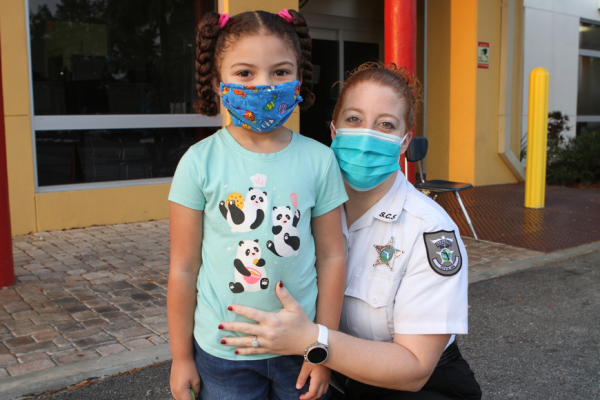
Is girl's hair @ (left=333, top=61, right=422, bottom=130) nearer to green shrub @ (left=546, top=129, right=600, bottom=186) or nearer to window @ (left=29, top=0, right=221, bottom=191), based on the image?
window @ (left=29, top=0, right=221, bottom=191)

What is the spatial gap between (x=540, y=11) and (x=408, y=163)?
7911mm

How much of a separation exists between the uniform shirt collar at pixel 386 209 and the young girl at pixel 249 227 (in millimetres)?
146

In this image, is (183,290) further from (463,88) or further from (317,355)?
(463,88)

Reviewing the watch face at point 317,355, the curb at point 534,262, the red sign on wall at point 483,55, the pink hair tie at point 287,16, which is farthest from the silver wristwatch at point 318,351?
the red sign on wall at point 483,55

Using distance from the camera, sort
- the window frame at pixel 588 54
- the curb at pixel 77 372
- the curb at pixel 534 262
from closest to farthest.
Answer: the curb at pixel 77 372 → the curb at pixel 534 262 → the window frame at pixel 588 54

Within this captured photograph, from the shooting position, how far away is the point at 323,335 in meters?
1.48

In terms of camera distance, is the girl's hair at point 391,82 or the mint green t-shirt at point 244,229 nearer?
the mint green t-shirt at point 244,229

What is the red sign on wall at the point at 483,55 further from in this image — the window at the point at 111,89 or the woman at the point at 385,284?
the woman at the point at 385,284

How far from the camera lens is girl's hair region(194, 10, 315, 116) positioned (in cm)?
158

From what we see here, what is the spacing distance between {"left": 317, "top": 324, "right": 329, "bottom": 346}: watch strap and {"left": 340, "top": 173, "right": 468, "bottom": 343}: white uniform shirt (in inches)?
9.3

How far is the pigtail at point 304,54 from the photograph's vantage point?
1.69m

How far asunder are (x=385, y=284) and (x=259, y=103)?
2.20 feet

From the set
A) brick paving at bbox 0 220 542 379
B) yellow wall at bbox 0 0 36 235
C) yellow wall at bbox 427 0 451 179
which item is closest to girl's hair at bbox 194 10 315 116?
brick paving at bbox 0 220 542 379

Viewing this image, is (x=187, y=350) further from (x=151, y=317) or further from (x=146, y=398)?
(x=151, y=317)
